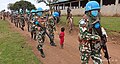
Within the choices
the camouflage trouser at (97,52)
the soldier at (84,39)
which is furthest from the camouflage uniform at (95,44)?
the soldier at (84,39)

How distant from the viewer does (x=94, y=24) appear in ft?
21.5

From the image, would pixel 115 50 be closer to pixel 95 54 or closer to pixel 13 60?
pixel 13 60

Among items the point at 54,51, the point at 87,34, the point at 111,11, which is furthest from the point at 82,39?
the point at 111,11

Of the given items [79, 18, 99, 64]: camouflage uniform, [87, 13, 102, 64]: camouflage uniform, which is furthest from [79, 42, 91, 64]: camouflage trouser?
[87, 13, 102, 64]: camouflage uniform

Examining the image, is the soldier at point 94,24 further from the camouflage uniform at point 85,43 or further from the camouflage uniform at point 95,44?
the camouflage uniform at point 85,43

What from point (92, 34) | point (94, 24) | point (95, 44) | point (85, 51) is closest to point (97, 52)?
point (95, 44)

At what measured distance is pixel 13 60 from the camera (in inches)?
408

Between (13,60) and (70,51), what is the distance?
3177mm

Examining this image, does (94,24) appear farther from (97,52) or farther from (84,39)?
(97,52)

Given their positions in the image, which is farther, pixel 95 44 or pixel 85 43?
pixel 85 43

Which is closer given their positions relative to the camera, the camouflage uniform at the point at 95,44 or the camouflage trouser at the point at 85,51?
the camouflage uniform at the point at 95,44

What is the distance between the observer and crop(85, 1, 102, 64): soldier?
6570mm

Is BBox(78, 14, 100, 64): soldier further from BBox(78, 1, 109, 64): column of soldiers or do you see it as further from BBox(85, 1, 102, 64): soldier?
BBox(85, 1, 102, 64): soldier

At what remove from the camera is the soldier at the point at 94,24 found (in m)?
6.57
